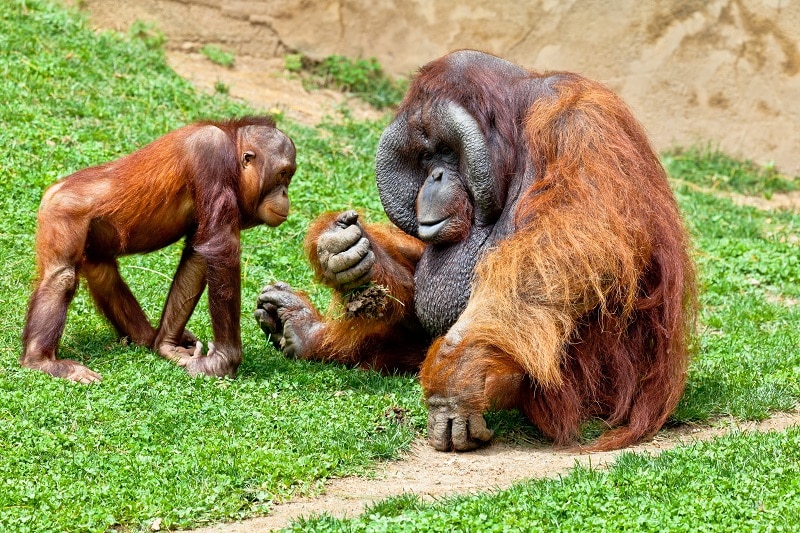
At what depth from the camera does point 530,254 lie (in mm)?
3902

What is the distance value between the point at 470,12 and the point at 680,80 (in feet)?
5.81

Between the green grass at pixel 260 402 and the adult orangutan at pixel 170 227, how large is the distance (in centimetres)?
15

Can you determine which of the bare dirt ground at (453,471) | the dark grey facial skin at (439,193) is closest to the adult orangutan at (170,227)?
the dark grey facial skin at (439,193)

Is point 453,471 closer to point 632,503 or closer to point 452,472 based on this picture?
point 452,472

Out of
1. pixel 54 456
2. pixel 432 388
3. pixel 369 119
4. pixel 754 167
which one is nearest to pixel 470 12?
pixel 369 119

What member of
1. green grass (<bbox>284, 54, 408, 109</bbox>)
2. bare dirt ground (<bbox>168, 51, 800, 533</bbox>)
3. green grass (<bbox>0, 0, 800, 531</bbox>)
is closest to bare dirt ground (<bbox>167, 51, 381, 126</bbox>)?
green grass (<bbox>284, 54, 408, 109</bbox>)

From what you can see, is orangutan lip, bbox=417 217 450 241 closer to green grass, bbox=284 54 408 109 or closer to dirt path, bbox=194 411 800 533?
dirt path, bbox=194 411 800 533

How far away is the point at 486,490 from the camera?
11.8 feet

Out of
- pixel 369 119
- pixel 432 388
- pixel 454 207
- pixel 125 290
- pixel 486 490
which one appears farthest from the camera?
pixel 369 119

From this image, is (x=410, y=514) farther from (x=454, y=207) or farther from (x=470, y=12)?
(x=470, y=12)

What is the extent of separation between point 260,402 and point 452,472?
0.86 m

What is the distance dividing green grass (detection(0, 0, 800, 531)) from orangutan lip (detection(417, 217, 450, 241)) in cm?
66

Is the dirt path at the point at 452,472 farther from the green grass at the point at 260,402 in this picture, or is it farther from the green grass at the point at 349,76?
the green grass at the point at 349,76

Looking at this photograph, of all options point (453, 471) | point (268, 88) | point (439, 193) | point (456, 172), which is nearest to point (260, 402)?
point (453, 471)
